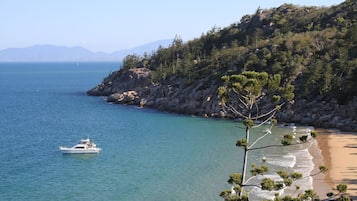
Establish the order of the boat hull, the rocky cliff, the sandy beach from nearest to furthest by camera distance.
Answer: the sandy beach, the boat hull, the rocky cliff

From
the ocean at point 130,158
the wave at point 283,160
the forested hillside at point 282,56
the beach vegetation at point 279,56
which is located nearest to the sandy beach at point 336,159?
the ocean at point 130,158

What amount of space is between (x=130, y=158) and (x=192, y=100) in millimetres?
35786

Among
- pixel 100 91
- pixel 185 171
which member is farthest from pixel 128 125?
pixel 100 91

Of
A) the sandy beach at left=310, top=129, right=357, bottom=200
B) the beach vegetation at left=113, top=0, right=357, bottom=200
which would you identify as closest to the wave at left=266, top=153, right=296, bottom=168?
the sandy beach at left=310, top=129, right=357, bottom=200

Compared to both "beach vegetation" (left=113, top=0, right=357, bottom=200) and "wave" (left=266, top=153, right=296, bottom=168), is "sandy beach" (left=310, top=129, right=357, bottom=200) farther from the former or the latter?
"beach vegetation" (left=113, top=0, right=357, bottom=200)

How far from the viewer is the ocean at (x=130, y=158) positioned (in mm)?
36062

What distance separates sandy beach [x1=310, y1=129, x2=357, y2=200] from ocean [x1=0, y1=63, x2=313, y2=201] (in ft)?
4.47

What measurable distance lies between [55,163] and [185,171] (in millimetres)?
13374

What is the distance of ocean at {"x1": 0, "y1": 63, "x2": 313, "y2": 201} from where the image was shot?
36062mm

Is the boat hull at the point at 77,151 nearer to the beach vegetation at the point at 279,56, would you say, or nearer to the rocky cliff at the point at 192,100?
the beach vegetation at the point at 279,56

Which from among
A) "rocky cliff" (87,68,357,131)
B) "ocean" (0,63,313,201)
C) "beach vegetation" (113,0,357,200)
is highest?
"beach vegetation" (113,0,357,200)

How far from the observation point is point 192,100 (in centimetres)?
8212

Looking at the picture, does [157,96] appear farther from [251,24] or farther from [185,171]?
[185,171]

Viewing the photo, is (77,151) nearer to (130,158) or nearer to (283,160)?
(130,158)
